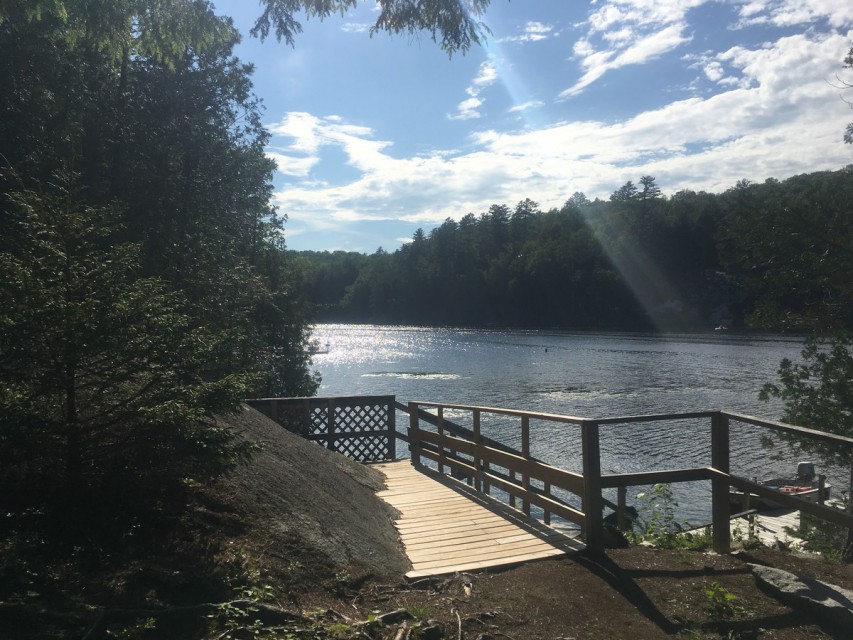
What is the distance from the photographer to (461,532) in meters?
6.21

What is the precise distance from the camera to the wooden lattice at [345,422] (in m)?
10.2

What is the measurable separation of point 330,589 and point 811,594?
2908 mm

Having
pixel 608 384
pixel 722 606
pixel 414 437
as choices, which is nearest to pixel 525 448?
pixel 722 606

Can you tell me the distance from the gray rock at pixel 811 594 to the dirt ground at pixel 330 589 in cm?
6

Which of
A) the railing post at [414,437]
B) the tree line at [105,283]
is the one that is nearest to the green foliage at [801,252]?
the railing post at [414,437]

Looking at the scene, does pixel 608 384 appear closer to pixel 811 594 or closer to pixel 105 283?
pixel 811 594

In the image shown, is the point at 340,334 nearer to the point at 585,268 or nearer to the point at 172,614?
the point at 585,268

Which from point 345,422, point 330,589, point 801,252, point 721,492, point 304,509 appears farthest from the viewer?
point 345,422

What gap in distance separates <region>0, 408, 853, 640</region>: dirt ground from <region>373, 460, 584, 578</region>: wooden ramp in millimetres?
209

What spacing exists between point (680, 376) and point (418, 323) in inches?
3001

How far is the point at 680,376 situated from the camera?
121 ft

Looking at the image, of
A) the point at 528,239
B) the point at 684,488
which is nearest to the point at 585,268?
the point at 528,239

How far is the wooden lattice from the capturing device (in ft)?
33.5

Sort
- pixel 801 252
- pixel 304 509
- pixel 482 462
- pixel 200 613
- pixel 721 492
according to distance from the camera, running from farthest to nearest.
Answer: pixel 801 252, pixel 482 462, pixel 721 492, pixel 304 509, pixel 200 613
